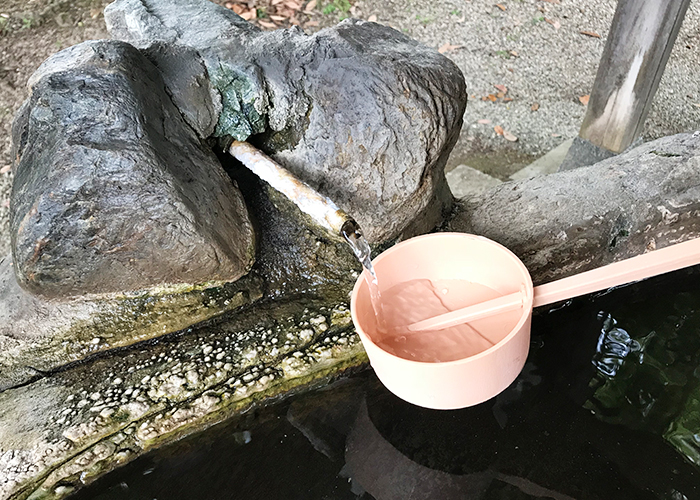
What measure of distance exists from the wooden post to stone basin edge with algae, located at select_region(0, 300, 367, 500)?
1.87m

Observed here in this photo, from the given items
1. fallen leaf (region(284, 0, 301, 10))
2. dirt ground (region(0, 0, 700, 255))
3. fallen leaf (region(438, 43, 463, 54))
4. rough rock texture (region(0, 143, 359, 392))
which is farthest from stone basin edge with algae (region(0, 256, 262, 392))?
fallen leaf (region(284, 0, 301, 10))

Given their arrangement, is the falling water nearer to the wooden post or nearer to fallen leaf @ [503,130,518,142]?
the wooden post

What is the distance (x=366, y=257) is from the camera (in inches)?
64.7

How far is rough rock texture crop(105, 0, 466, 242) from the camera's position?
5.66 ft

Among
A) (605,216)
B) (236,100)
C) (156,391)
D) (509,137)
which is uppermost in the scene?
(236,100)

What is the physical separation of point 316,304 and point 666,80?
3.33m

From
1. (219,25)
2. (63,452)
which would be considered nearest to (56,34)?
(219,25)

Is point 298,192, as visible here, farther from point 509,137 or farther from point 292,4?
point 292,4

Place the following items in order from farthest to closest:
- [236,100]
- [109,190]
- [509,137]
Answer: [509,137]
[236,100]
[109,190]

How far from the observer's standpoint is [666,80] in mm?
4055

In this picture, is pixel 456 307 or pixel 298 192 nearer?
pixel 298 192

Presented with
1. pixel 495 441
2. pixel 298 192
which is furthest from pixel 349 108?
pixel 495 441

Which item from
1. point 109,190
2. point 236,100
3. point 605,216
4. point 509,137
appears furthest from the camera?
point 509,137

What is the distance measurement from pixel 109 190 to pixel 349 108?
27.8 inches
